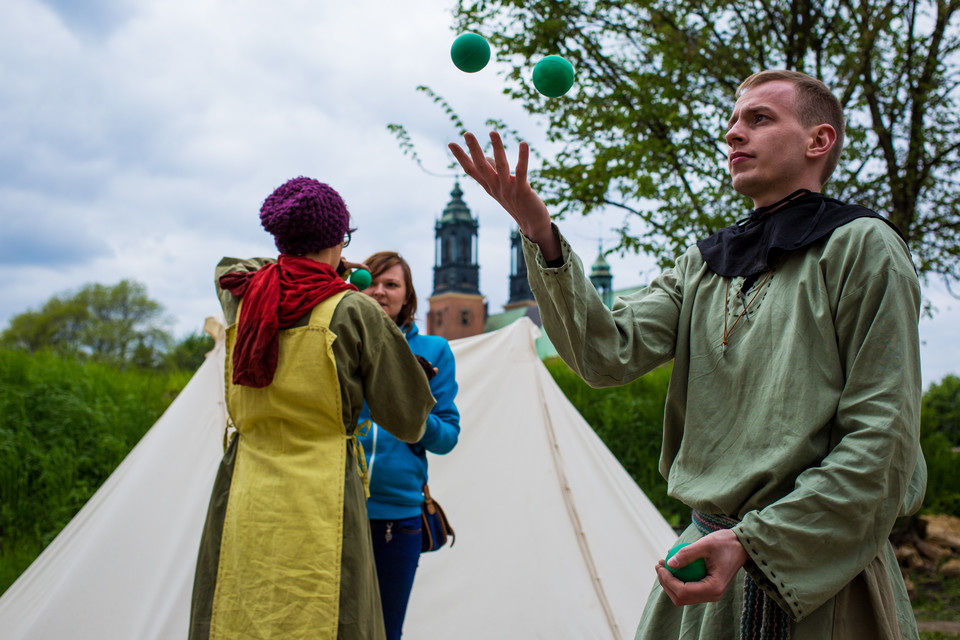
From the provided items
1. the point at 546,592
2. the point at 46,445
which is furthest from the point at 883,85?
the point at 46,445

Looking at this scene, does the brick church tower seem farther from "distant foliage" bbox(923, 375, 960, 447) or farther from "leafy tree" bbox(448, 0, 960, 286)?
"leafy tree" bbox(448, 0, 960, 286)

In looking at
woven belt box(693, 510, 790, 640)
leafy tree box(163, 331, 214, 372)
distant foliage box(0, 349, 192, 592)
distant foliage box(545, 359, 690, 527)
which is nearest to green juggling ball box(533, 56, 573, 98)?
woven belt box(693, 510, 790, 640)

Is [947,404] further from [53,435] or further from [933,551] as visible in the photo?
[53,435]

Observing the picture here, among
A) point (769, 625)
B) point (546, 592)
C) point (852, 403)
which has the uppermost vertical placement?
point (852, 403)

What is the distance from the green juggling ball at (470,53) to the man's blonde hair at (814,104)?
0.61 metres

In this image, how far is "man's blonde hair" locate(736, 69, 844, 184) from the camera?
1.40m

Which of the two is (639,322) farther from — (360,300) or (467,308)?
(467,308)

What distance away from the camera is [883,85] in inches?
229

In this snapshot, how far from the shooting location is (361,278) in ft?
9.06

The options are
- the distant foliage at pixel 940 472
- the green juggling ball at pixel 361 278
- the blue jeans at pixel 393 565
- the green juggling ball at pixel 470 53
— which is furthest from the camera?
the distant foliage at pixel 940 472

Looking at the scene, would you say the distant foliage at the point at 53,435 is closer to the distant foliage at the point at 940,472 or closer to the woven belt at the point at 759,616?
the woven belt at the point at 759,616

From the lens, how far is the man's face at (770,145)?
1.39 metres

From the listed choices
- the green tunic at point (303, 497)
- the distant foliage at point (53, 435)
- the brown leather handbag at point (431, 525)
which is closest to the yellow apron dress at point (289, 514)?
the green tunic at point (303, 497)

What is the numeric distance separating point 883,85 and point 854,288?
18.1 ft
